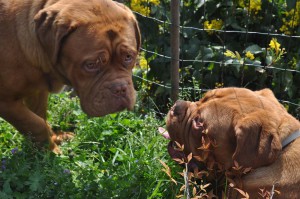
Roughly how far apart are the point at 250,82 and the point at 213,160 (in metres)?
1.91

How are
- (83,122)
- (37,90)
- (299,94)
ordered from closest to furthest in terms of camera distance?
A: (37,90)
(83,122)
(299,94)

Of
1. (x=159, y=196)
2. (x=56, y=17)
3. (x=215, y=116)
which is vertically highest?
(x=56, y=17)

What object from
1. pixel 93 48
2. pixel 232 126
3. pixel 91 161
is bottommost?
pixel 91 161

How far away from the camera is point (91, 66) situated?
420 centimetres

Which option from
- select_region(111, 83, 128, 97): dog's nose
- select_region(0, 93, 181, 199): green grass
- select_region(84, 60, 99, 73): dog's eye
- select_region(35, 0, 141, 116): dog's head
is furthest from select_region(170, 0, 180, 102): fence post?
select_region(84, 60, 99, 73): dog's eye

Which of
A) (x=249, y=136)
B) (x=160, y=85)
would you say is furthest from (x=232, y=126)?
(x=160, y=85)

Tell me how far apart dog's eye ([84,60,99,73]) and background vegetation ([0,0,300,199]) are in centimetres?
74

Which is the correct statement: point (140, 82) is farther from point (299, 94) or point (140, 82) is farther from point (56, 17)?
point (56, 17)

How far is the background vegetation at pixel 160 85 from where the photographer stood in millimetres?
4453

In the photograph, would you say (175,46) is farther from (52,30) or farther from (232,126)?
(232,126)

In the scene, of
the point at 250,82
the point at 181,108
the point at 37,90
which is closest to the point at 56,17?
the point at 37,90

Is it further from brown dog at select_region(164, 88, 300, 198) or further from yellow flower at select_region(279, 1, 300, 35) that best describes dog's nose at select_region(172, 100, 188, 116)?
yellow flower at select_region(279, 1, 300, 35)

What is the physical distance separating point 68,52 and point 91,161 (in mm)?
981

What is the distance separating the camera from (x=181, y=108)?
14.1 feet
